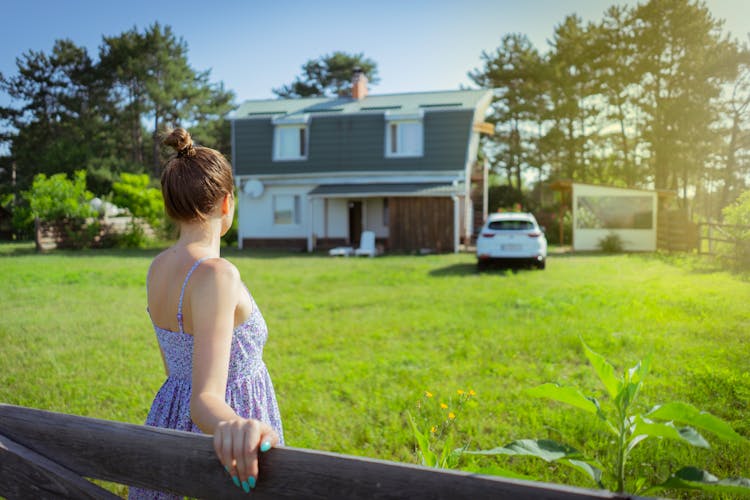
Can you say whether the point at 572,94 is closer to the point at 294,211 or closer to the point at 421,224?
the point at 421,224

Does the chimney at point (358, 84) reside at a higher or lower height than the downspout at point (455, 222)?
higher

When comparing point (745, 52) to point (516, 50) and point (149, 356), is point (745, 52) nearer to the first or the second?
point (149, 356)

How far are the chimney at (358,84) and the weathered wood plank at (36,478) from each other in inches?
951

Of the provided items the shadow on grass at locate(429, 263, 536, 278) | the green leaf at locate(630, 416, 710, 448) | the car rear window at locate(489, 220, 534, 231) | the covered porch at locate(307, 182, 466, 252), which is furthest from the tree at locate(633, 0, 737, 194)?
the covered porch at locate(307, 182, 466, 252)

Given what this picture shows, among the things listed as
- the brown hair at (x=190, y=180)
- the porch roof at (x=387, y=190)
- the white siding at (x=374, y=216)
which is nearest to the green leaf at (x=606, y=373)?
the brown hair at (x=190, y=180)

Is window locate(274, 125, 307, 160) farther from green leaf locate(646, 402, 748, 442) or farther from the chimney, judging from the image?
green leaf locate(646, 402, 748, 442)

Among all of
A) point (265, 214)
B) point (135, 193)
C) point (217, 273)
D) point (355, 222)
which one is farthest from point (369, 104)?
point (217, 273)

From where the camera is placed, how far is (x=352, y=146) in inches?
906

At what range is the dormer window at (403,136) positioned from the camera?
22469 mm

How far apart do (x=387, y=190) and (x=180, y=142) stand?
2006 cm

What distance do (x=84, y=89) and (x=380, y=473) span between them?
8.11 m

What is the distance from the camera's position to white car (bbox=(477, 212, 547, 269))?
13625mm

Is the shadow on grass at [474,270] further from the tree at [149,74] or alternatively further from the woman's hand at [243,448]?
the woman's hand at [243,448]

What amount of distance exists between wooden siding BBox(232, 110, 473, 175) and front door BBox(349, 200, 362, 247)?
72.9 inches
